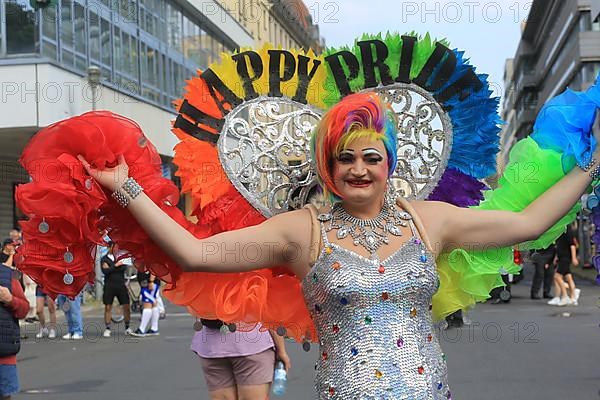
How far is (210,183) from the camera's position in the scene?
3227 millimetres

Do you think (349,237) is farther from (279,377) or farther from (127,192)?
(279,377)

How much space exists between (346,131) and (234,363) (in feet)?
6.62

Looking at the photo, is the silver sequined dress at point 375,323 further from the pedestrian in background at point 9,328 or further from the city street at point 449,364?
the city street at point 449,364

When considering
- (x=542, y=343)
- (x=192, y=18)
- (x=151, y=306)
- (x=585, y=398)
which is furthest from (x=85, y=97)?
(x=585, y=398)

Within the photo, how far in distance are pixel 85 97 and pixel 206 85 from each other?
49.0 ft

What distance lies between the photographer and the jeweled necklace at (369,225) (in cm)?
271

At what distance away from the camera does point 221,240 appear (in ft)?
8.77

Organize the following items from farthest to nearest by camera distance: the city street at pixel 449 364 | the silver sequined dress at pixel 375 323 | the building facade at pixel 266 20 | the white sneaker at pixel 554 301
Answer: the building facade at pixel 266 20, the white sneaker at pixel 554 301, the city street at pixel 449 364, the silver sequined dress at pixel 375 323

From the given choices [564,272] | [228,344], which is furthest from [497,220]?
[564,272]

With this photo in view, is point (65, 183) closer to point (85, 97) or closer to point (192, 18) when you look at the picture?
point (85, 97)

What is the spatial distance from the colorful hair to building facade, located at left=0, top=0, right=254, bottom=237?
40.7 feet

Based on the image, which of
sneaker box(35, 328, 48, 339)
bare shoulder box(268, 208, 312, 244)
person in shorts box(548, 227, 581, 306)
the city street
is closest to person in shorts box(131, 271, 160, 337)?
the city street

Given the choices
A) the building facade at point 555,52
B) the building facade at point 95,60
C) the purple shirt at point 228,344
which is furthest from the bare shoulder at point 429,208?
the building facade at point 95,60

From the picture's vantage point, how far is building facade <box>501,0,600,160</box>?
33750 mm
